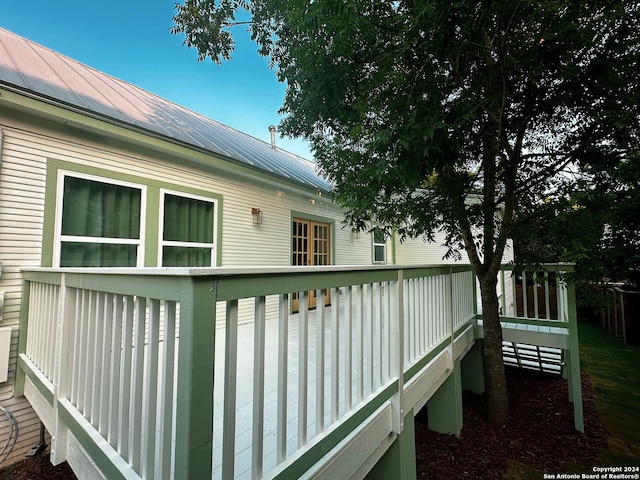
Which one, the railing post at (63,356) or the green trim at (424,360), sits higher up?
the railing post at (63,356)

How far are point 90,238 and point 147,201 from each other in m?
0.79

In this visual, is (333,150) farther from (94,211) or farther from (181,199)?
(94,211)

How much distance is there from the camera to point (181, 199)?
4457 millimetres

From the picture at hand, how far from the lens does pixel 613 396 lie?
4.51m

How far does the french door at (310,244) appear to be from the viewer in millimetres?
6707

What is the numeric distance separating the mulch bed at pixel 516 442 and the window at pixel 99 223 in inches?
163

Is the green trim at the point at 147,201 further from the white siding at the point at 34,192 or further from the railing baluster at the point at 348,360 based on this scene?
the railing baluster at the point at 348,360

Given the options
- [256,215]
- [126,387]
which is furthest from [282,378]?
[256,215]

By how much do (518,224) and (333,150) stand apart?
2.22m

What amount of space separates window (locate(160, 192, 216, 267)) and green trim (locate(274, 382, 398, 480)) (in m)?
3.41

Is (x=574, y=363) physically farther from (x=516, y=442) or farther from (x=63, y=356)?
(x=63, y=356)

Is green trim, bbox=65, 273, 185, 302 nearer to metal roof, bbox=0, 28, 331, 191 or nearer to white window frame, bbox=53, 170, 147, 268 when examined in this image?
white window frame, bbox=53, 170, 147, 268

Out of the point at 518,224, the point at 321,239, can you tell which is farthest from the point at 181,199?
the point at 518,224

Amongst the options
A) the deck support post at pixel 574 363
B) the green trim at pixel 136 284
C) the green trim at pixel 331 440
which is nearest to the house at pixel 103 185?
the green trim at pixel 136 284
